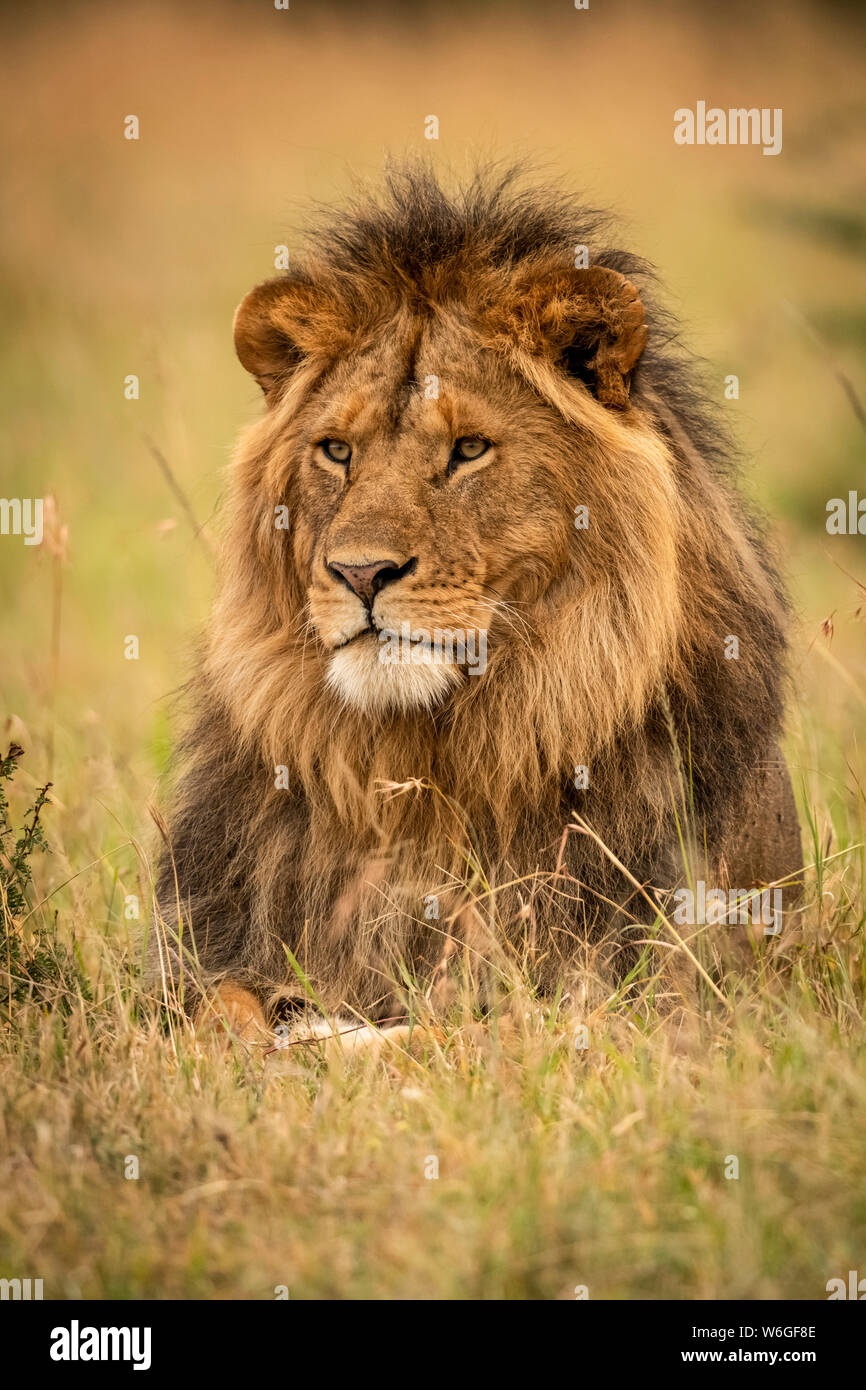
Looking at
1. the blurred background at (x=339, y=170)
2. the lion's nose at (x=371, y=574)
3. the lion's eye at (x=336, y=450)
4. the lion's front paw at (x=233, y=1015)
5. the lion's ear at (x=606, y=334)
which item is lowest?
the lion's front paw at (x=233, y=1015)

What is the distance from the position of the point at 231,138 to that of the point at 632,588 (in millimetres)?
15078

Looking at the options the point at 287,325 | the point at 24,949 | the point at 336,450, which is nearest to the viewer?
the point at 336,450

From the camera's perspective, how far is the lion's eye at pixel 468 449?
4285mm

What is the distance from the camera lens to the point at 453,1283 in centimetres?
292

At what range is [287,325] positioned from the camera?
15.0 ft

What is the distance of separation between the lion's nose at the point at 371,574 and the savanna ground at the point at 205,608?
1243 mm

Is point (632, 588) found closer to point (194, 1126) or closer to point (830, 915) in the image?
point (830, 915)

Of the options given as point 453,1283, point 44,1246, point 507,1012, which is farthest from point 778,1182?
point 44,1246

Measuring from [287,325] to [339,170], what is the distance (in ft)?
44.0

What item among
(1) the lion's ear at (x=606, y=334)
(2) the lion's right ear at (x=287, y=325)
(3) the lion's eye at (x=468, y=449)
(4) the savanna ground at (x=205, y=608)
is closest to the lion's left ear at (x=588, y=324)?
(1) the lion's ear at (x=606, y=334)

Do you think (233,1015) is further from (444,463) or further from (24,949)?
(444,463)

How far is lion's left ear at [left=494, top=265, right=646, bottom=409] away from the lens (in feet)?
14.0

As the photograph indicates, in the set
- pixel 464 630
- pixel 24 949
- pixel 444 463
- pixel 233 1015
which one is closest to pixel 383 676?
pixel 464 630

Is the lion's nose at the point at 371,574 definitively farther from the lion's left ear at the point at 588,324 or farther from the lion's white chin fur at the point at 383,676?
the lion's left ear at the point at 588,324
